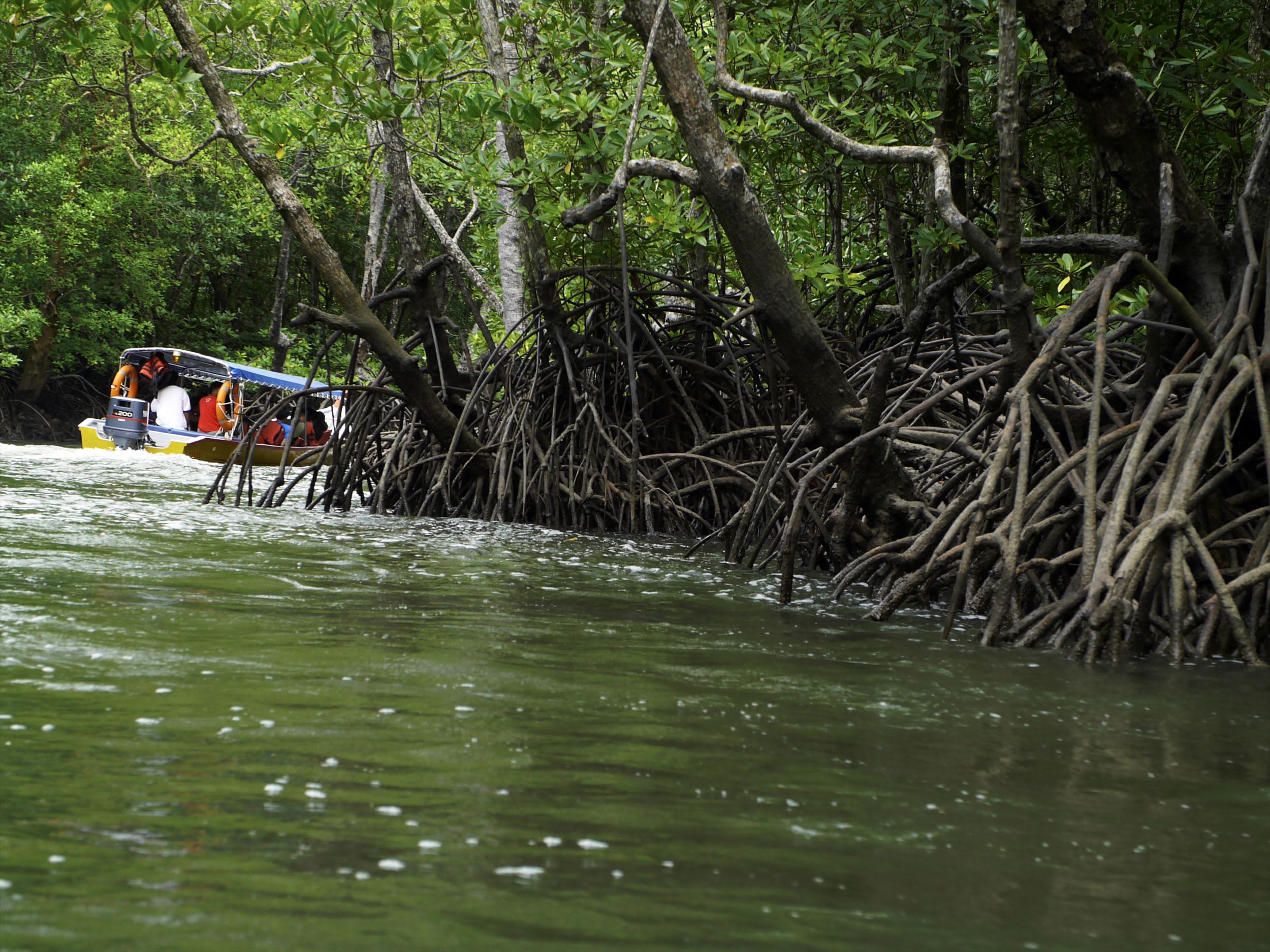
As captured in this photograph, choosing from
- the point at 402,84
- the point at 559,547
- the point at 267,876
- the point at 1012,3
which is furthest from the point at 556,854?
the point at 402,84

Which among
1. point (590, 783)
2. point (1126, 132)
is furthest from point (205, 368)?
point (590, 783)

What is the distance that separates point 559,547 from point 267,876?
500cm

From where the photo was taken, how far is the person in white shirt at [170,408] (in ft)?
63.5

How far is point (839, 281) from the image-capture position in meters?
6.64

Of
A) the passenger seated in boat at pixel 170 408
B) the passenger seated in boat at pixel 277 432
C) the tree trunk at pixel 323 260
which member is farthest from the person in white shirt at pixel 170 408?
the tree trunk at pixel 323 260

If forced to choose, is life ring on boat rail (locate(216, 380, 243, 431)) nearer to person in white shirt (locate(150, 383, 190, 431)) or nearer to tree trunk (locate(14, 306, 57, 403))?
person in white shirt (locate(150, 383, 190, 431))

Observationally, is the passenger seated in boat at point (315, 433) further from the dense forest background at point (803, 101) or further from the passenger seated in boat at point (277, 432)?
the dense forest background at point (803, 101)

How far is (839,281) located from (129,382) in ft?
53.1

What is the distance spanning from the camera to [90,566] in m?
4.58

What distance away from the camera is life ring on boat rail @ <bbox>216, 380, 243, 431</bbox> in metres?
19.4

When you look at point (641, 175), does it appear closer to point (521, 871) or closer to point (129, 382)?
point (521, 871)

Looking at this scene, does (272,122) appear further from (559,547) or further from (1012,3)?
(1012,3)

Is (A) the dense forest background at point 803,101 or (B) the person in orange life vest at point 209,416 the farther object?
(B) the person in orange life vest at point 209,416

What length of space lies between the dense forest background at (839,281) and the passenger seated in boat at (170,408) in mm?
Result: 7759
